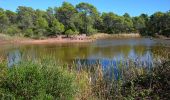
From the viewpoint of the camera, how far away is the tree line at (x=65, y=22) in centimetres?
6781

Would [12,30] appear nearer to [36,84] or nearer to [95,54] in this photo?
[95,54]

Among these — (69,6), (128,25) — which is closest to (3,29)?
(69,6)

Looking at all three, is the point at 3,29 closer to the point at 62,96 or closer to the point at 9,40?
the point at 9,40

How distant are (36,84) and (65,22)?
227 ft

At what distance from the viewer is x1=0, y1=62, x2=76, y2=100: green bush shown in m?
7.31

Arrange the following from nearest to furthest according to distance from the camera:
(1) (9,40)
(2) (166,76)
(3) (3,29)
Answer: (2) (166,76) → (1) (9,40) → (3) (3,29)

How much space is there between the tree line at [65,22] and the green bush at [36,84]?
5794cm

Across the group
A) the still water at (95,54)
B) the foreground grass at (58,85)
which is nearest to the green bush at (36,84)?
the foreground grass at (58,85)

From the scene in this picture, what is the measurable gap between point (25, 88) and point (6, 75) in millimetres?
838

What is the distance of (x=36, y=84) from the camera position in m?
7.42

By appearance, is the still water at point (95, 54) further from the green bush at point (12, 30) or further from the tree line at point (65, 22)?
the tree line at point (65, 22)

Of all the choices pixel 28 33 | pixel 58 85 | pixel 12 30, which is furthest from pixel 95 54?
pixel 12 30

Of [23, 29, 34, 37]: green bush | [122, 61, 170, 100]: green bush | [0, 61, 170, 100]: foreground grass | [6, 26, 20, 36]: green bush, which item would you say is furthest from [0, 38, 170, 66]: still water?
[23, 29, 34, 37]: green bush

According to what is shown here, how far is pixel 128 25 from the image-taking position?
321 ft
